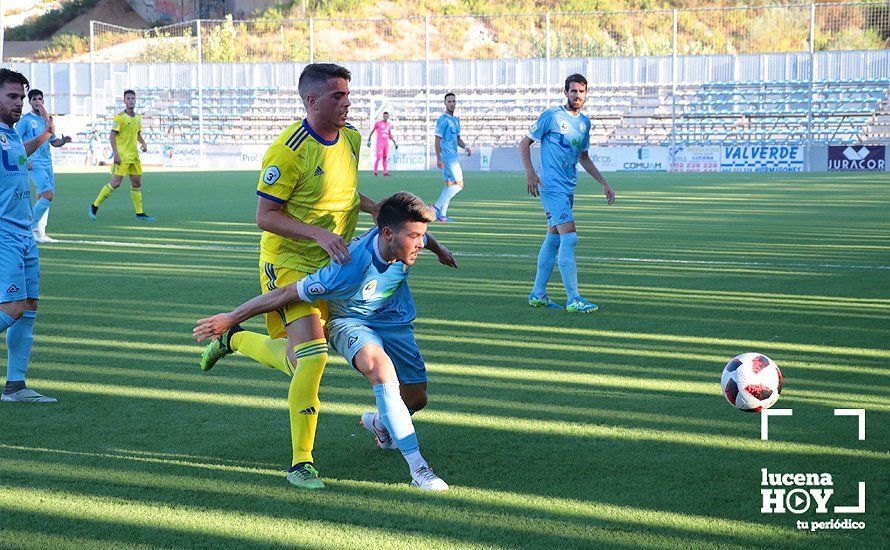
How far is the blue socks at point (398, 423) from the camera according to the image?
4.67 metres

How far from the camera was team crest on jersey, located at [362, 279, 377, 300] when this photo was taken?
4.84 m

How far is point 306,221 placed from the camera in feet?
17.3

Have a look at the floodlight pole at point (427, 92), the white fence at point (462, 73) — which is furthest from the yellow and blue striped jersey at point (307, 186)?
the white fence at point (462, 73)

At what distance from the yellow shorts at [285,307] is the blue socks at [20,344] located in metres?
1.91

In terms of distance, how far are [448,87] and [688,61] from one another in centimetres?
964

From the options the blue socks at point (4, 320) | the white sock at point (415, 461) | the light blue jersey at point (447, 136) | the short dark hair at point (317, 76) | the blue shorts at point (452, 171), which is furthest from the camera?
the light blue jersey at point (447, 136)

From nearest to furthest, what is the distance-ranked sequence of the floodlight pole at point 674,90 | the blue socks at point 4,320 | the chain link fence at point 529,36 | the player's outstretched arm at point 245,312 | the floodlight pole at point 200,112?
the player's outstretched arm at point 245,312, the blue socks at point 4,320, the floodlight pole at point 674,90, the chain link fence at point 529,36, the floodlight pole at point 200,112

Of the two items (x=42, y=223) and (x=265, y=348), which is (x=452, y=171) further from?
(x=265, y=348)

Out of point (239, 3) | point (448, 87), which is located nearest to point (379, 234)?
point (448, 87)

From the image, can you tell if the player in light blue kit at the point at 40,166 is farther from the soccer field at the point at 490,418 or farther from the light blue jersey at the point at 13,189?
the light blue jersey at the point at 13,189

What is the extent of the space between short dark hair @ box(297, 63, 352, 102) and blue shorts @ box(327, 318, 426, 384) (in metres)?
1.11

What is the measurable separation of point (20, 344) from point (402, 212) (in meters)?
3.05

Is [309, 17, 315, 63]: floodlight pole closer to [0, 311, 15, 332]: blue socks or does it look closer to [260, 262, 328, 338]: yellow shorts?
[0, 311, 15, 332]: blue socks

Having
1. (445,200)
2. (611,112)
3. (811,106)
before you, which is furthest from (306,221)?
(611,112)
